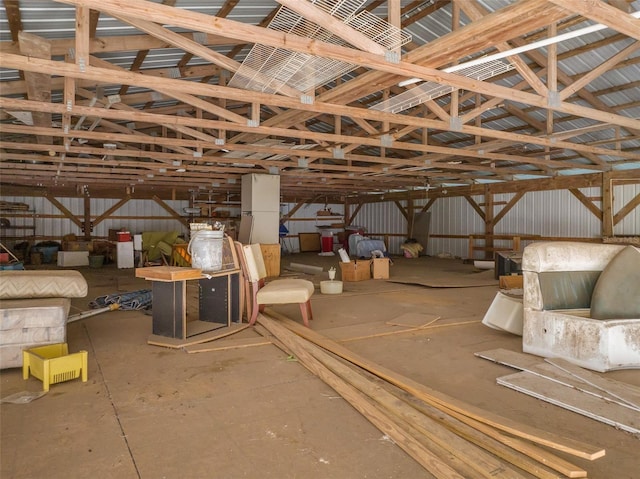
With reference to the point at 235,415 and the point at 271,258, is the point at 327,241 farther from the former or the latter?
the point at 235,415

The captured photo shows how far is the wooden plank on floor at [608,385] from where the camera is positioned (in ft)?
9.42

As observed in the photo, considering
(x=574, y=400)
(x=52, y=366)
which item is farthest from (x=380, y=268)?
(x=52, y=366)

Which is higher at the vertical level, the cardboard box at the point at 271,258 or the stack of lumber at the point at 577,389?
the cardboard box at the point at 271,258

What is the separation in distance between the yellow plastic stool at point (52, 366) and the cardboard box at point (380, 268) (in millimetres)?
6784

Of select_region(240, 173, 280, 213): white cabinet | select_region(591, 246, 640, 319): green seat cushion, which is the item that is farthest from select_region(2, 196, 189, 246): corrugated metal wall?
select_region(591, 246, 640, 319): green seat cushion

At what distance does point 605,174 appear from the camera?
1054cm

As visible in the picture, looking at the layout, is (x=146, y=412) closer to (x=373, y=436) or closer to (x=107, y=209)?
(x=373, y=436)

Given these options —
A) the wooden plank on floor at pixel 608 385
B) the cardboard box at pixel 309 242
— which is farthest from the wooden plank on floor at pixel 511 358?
the cardboard box at pixel 309 242

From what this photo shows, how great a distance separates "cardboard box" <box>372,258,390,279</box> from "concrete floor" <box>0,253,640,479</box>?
15.1 feet

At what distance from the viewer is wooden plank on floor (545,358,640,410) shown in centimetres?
287

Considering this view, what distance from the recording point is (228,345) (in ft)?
13.8

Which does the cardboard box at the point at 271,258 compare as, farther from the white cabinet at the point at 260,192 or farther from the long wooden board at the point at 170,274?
the long wooden board at the point at 170,274

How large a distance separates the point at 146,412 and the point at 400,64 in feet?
10.6

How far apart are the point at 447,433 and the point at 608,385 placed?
1.54 m
